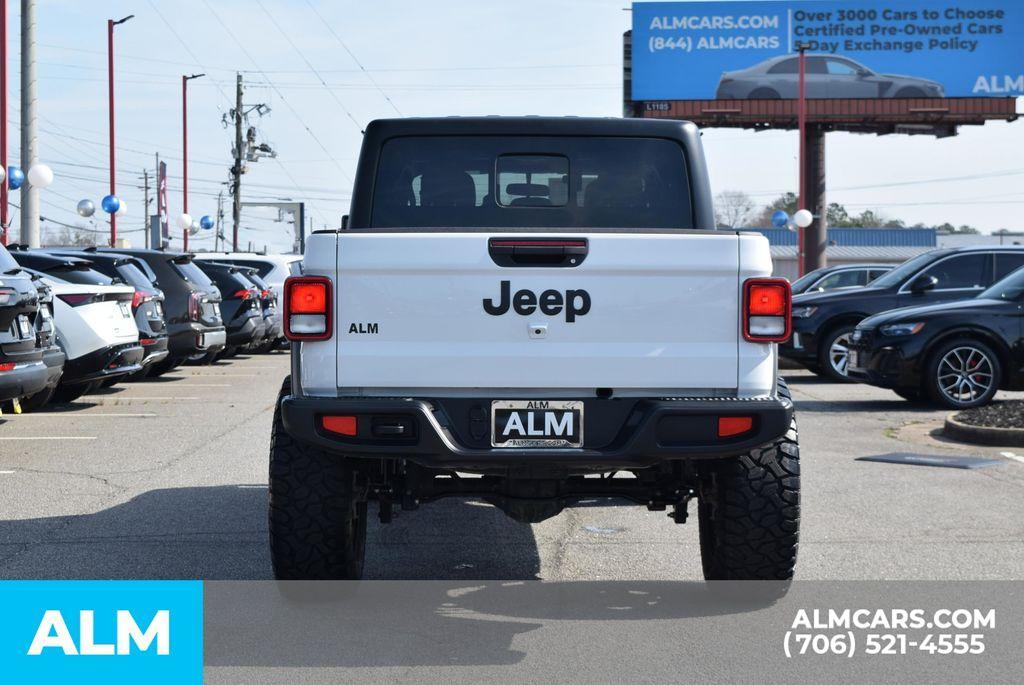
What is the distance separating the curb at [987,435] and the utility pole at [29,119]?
18656 millimetres

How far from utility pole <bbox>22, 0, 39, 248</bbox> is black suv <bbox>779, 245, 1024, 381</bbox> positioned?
14265mm

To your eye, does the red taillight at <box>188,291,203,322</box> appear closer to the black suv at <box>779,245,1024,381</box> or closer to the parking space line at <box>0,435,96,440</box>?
the parking space line at <box>0,435,96,440</box>

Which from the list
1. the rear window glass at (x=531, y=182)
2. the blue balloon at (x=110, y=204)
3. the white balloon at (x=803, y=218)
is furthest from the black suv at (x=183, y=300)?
the white balloon at (x=803, y=218)

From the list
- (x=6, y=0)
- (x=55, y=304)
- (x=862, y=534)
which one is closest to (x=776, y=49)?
(x=6, y=0)

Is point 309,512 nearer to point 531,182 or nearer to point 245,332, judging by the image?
point 531,182

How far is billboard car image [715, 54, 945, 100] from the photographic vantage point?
5141 cm

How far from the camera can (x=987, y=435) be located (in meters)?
11.8

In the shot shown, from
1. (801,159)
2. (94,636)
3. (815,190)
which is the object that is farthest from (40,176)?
(815,190)

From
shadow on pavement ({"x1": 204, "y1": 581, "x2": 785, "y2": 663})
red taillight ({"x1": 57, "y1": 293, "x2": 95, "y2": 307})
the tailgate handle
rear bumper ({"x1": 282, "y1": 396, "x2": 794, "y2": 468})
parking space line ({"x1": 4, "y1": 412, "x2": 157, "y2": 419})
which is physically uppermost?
the tailgate handle

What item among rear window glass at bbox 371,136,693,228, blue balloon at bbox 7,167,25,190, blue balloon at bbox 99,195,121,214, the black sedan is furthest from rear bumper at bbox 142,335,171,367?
blue balloon at bbox 99,195,121,214

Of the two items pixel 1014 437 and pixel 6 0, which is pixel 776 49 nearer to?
pixel 6 0

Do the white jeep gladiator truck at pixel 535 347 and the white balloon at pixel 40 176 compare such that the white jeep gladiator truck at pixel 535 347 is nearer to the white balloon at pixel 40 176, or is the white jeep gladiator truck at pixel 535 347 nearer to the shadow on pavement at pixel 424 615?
the shadow on pavement at pixel 424 615

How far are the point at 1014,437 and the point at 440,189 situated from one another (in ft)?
21.5

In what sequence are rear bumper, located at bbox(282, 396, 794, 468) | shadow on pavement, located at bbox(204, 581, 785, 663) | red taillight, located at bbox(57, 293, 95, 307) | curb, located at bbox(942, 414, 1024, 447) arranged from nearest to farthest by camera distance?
shadow on pavement, located at bbox(204, 581, 785, 663), rear bumper, located at bbox(282, 396, 794, 468), curb, located at bbox(942, 414, 1024, 447), red taillight, located at bbox(57, 293, 95, 307)
